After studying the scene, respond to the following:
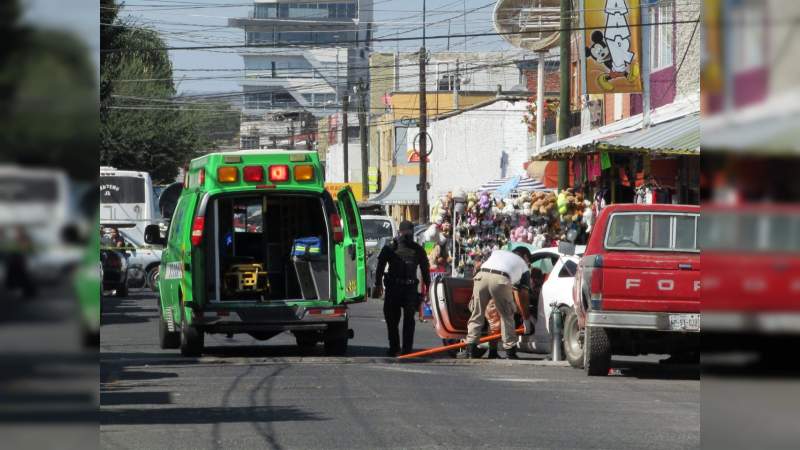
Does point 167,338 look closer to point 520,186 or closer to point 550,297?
point 550,297

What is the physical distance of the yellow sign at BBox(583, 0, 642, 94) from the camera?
2189 centimetres

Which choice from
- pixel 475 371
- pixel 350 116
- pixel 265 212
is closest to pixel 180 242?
pixel 265 212

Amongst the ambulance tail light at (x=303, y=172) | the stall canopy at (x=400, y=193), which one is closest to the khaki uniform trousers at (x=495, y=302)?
the ambulance tail light at (x=303, y=172)

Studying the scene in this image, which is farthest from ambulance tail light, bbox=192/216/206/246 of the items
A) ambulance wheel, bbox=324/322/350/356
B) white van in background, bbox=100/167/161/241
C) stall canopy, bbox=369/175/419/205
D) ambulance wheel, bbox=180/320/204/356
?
stall canopy, bbox=369/175/419/205

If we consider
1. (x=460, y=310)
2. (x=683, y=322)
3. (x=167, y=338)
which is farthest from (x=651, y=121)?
(x=683, y=322)

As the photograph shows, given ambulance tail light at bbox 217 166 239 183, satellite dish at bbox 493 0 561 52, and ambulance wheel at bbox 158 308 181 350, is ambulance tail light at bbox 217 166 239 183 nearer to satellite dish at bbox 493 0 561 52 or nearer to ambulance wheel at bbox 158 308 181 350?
ambulance wheel at bbox 158 308 181 350

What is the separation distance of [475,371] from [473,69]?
51.1 meters

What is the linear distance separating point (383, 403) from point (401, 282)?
5.78m

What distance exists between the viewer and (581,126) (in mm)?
33562

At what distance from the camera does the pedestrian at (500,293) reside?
15.0 metres

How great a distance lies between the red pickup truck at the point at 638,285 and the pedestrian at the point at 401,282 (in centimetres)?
279

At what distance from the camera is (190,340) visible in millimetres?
15125

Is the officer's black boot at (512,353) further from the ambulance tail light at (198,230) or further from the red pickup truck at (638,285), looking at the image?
the ambulance tail light at (198,230)

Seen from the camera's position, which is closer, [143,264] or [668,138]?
[668,138]
